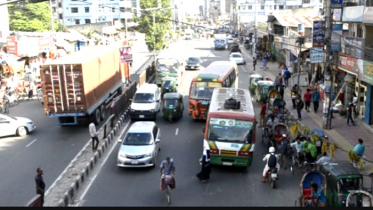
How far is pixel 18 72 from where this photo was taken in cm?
3978

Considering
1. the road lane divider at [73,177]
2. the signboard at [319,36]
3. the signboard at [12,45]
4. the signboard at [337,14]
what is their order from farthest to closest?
the signboard at [12,45]
the signboard at [337,14]
the signboard at [319,36]
the road lane divider at [73,177]

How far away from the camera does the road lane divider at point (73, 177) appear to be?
→ 14250 mm

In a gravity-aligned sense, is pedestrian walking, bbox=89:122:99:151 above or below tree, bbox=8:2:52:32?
below

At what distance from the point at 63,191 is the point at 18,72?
27485 mm

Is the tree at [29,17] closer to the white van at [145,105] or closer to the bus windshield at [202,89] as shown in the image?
the white van at [145,105]

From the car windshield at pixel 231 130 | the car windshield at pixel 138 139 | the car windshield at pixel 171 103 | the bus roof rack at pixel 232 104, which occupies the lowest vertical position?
the car windshield at pixel 171 103

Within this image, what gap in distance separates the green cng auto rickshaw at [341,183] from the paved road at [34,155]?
967 centimetres

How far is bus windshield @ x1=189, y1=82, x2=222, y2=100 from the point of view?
2545 centimetres

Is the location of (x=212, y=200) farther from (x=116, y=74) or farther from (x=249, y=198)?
(x=116, y=74)

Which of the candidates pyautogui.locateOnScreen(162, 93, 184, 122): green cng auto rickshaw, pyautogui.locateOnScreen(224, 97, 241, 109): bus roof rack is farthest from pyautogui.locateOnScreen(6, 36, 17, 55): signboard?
pyautogui.locateOnScreen(224, 97, 241, 109): bus roof rack

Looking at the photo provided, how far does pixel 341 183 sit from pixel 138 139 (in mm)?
8362

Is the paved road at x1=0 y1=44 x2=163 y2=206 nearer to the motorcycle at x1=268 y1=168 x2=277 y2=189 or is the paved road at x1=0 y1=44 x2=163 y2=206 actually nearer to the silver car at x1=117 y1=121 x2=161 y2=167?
the silver car at x1=117 y1=121 x2=161 y2=167

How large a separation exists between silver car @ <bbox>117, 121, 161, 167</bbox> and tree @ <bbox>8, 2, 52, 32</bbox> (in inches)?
2470

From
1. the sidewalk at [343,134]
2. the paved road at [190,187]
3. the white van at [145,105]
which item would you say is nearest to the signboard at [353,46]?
the sidewalk at [343,134]
